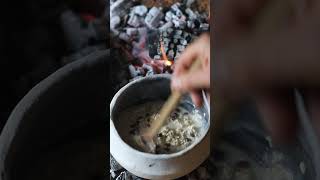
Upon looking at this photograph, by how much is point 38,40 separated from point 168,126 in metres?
0.14

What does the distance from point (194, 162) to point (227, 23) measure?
14 centimetres

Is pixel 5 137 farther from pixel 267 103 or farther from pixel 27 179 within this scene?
pixel 267 103

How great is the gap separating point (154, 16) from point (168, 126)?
0.11m

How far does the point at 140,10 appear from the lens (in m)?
0.45

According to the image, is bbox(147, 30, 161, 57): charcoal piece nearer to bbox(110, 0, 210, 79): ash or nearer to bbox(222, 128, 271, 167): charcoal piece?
bbox(110, 0, 210, 79): ash

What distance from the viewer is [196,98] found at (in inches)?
17.4

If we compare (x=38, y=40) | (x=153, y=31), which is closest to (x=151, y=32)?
(x=153, y=31)

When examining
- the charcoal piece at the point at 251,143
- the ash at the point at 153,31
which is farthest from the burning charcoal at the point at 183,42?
the charcoal piece at the point at 251,143

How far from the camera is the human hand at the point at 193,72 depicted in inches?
16.7

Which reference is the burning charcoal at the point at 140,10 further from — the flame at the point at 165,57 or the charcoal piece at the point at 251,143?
the charcoal piece at the point at 251,143

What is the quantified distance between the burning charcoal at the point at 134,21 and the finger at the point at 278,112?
0.13 meters

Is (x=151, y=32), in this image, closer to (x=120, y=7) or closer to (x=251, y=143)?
(x=120, y=7)

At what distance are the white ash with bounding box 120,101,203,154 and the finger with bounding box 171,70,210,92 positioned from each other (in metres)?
0.03

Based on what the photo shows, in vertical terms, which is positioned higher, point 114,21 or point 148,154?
point 114,21
